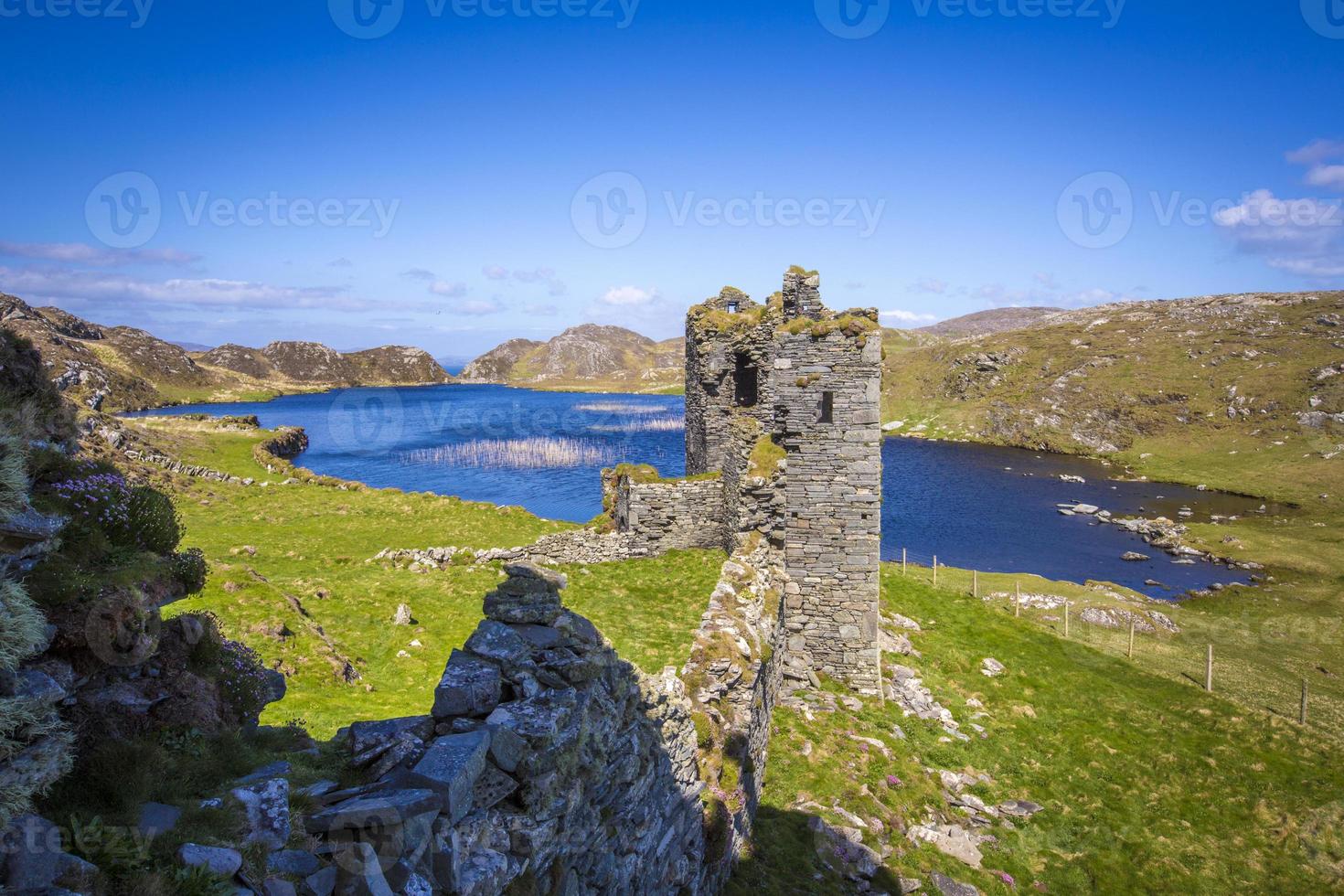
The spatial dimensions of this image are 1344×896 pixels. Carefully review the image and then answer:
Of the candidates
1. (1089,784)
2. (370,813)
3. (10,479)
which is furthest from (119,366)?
(1089,784)

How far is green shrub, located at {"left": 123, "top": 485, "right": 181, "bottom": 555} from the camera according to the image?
20.1 ft

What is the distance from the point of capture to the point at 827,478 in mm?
19172

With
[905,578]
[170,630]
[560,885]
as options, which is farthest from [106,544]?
[905,578]

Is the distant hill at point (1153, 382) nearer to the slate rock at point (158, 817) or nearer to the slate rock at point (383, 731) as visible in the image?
the slate rock at point (383, 731)

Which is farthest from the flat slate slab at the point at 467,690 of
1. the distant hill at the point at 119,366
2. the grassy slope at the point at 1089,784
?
the distant hill at the point at 119,366

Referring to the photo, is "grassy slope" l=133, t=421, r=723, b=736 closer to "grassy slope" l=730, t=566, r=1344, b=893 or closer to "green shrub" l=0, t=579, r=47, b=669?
"grassy slope" l=730, t=566, r=1344, b=893

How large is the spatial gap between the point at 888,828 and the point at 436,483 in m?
57.9

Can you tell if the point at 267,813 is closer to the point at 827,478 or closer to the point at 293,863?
the point at 293,863

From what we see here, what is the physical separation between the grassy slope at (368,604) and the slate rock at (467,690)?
→ 5107 mm

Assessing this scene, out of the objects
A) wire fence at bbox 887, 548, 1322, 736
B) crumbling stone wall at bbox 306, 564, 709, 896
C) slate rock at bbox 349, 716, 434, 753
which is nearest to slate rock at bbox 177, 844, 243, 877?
crumbling stone wall at bbox 306, 564, 709, 896

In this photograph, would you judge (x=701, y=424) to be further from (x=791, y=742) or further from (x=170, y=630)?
(x=170, y=630)

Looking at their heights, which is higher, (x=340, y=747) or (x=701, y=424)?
(x=701, y=424)

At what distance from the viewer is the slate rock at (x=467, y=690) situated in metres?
6.20

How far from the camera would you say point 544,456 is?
278 feet
